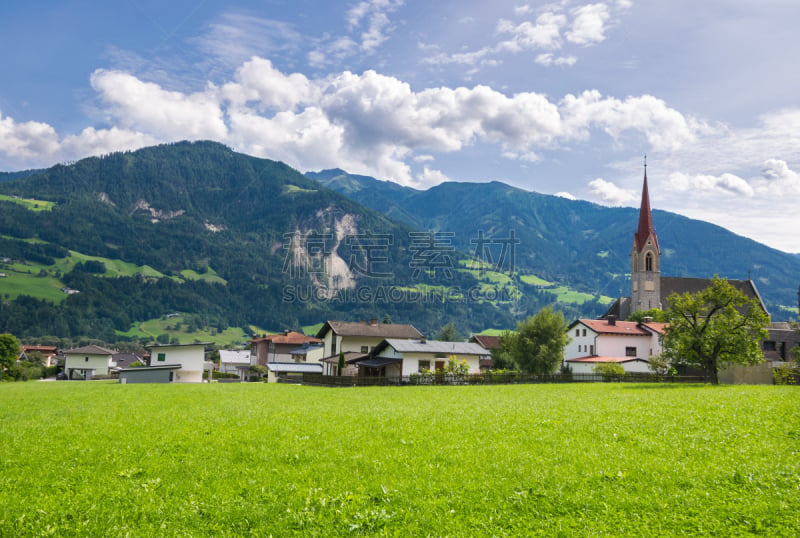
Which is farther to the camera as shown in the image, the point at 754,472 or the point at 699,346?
the point at 699,346

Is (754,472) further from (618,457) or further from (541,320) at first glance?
(541,320)

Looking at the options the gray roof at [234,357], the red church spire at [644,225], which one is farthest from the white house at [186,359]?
the red church spire at [644,225]

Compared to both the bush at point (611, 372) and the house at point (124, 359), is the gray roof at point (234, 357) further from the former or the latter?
the bush at point (611, 372)

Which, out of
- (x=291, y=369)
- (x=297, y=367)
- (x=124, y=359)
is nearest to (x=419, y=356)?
(x=291, y=369)

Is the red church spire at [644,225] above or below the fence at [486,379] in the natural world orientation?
above

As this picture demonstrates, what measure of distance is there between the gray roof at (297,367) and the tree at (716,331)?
63.6 m

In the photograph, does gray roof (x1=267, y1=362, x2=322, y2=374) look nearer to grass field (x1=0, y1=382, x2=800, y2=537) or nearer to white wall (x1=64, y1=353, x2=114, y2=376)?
white wall (x1=64, y1=353, x2=114, y2=376)

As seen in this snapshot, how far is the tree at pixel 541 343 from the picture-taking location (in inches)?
2468

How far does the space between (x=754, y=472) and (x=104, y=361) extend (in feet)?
400

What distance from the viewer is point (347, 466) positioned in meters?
12.6

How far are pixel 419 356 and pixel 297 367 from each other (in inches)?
1753

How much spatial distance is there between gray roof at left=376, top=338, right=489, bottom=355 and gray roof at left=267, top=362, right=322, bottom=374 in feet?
115

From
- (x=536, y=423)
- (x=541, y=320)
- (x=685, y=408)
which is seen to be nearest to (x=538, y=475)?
(x=536, y=423)

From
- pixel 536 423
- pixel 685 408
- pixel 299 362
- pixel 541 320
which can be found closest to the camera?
pixel 536 423
